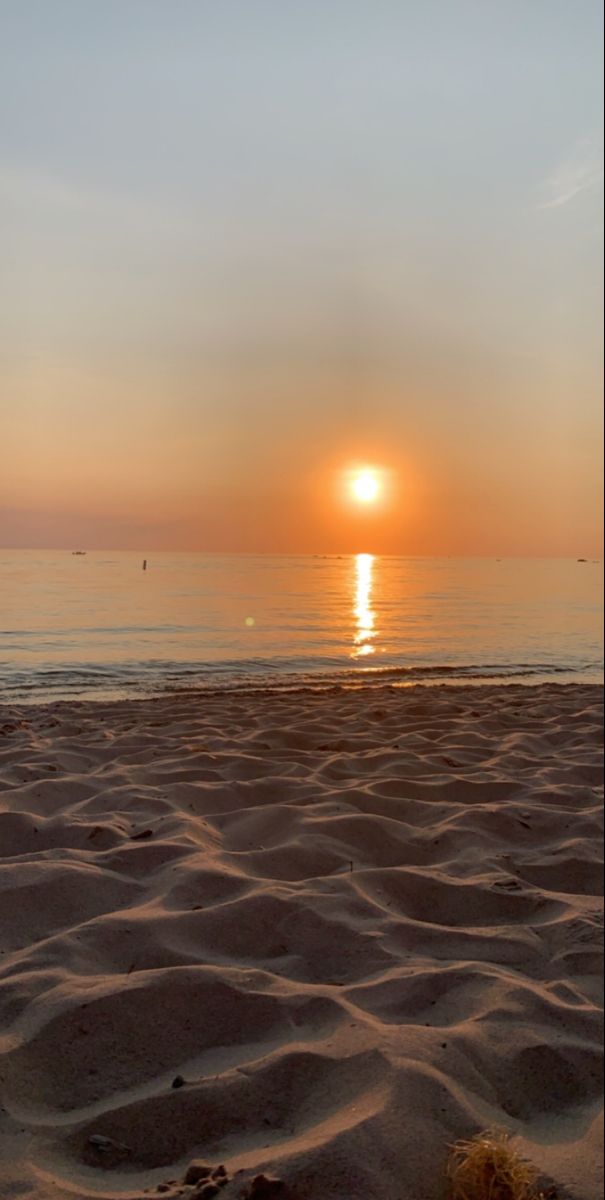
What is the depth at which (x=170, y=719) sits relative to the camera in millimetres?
8008

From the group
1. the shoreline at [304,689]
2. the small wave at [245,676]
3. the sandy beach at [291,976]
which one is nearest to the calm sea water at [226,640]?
the small wave at [245,676]

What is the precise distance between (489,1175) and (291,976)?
105 cm

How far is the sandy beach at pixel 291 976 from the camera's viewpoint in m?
1.90

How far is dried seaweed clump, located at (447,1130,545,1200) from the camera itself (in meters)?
1.76

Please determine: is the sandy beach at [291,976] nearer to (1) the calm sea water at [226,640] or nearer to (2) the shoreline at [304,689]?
(1) the calm sea water at [226,640]

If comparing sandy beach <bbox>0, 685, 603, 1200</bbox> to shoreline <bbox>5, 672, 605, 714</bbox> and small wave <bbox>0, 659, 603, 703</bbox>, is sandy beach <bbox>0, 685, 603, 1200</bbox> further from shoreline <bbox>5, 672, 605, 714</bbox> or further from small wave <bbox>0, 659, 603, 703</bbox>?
small wave <bbox>0, 659, 603, 703</bbox>

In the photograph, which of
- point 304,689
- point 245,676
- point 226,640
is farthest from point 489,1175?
point 226,640

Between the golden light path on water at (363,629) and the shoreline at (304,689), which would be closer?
the shoreline at (304,689)

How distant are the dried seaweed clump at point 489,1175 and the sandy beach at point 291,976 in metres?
0.05

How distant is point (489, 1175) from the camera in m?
1.80

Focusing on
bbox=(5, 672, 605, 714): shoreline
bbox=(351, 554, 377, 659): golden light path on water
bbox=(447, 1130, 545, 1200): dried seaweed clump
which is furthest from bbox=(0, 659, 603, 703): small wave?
bbox=(447, 1130, 545, 1200): dried seaweed clump

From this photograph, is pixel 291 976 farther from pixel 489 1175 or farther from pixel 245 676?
pixel 245 676

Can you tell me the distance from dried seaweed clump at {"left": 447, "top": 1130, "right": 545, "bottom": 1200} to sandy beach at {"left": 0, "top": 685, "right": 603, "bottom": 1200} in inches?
1.9

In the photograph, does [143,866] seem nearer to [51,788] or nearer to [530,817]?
[51,788]
